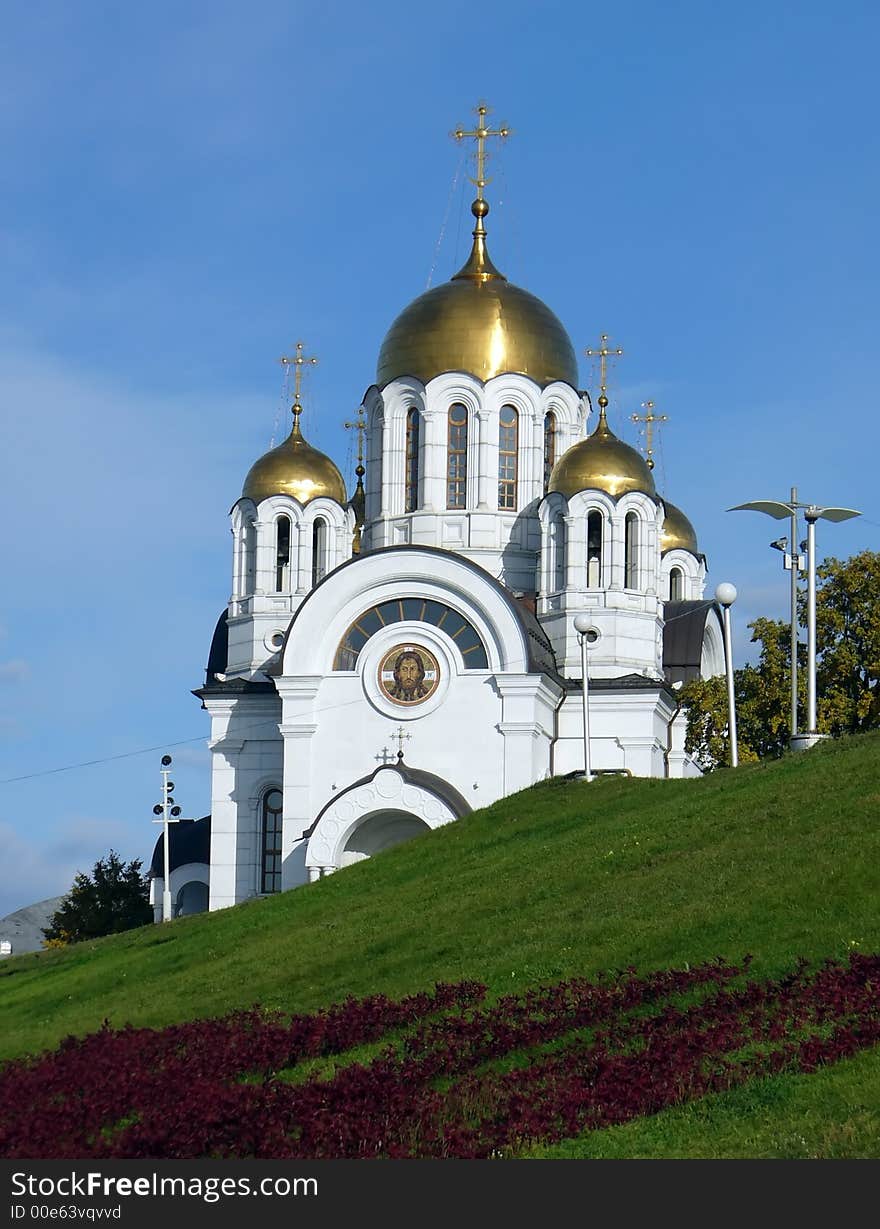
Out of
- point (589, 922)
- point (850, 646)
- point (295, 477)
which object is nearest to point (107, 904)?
point (295, 477)

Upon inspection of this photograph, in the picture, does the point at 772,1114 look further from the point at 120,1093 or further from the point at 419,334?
the point at 419,334

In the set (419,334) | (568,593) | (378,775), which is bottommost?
(378,775)

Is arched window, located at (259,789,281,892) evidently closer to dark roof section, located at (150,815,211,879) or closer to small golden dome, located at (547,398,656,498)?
dark roof section, located at (150,815,211,879)

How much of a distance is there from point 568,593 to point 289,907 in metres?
12.9

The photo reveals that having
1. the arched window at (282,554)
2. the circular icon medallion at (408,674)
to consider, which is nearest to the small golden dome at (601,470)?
the circular icon medallion at (408,674)

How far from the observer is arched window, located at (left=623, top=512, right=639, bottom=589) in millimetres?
38625

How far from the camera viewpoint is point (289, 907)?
26656 mm

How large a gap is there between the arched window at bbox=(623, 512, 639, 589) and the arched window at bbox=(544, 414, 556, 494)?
261 centimetres

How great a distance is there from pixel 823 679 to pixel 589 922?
719 inches

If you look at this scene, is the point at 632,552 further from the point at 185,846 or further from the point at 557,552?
the point at 185,846

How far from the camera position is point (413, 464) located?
40531 mm

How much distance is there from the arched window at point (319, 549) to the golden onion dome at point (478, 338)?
115 inches

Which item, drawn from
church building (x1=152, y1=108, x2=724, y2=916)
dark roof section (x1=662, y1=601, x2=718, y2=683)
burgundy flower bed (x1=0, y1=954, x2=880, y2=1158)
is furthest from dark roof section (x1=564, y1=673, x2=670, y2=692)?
burgundy flower bed (x1=0, y1=954, x2=880, y2=1158)

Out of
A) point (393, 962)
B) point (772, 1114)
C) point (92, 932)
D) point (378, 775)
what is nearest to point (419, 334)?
point (378, 775)
